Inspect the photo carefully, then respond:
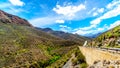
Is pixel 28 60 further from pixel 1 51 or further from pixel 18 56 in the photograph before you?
pixel 1 51

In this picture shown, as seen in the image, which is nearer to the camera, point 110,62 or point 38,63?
point 110,62

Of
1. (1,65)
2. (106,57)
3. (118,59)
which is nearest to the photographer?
(118,59)

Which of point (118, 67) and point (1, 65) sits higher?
point (118, 67)

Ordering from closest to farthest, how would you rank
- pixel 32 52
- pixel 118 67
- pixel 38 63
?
pixel 118 67 → pixel 38 63 → pixel 32 52

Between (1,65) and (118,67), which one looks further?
(1,65)

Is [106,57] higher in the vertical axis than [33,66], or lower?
higher

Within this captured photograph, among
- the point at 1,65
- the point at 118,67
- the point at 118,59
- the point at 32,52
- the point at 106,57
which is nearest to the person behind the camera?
the point at 118,67

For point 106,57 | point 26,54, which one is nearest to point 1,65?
point 26,54

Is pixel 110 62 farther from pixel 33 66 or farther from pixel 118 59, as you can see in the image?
pixel 33 66

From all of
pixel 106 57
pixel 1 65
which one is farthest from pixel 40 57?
pixel 106 57
